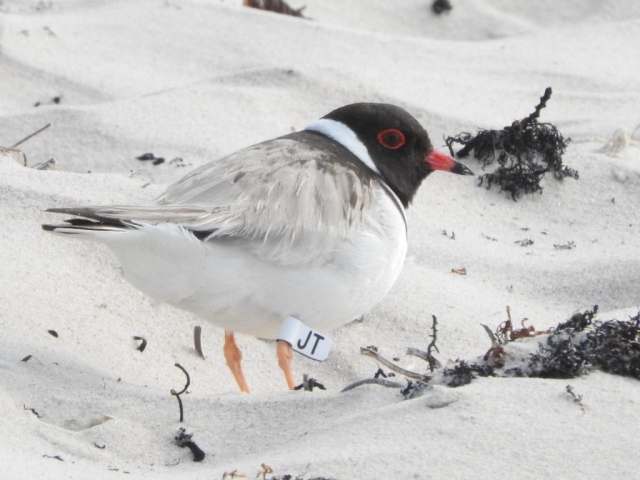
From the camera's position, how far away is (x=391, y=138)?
186 inches

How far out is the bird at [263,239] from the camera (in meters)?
3.85

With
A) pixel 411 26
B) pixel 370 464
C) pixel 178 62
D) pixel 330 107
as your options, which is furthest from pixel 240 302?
pixel 411 26

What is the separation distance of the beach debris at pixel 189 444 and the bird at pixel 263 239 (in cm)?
67

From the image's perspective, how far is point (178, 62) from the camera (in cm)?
832

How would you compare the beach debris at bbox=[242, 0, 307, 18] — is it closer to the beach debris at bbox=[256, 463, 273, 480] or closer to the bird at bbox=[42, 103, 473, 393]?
the bird at bbox=[42, 103, 473, 393]

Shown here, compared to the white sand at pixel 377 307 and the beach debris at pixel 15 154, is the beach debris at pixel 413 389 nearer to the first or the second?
the white sand at pixel 377 307

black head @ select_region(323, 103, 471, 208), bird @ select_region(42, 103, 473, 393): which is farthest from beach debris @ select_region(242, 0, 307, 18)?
bird @ select_region(42, 103, 473, 393)

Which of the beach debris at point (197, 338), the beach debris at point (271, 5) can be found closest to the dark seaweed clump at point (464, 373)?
the beach debris at point (197, 338)

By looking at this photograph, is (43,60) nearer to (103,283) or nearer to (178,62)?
(178,62)

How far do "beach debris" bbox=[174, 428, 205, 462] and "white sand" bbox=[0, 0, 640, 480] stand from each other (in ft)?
0.10

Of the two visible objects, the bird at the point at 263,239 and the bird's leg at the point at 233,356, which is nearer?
the bird at the point at 263,239

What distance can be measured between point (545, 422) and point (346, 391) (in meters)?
0.77

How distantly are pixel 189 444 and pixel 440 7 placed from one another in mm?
8260

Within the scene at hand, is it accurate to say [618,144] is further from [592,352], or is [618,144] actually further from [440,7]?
[440,7]
